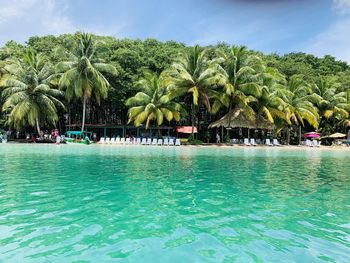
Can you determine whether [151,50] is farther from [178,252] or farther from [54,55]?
[178,252]

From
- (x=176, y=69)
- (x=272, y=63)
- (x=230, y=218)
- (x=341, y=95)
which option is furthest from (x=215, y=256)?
(x=272, y=63)

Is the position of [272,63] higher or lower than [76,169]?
higher

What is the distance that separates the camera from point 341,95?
3603cm

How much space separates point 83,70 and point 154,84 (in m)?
6.33

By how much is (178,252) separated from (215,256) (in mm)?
427

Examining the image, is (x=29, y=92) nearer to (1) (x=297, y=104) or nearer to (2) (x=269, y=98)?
(2) (x=269, y=98)

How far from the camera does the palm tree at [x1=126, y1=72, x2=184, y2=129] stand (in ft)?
98.7

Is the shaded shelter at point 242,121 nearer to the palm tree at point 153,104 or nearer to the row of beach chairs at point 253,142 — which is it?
the row of beach chairs at point 253,142

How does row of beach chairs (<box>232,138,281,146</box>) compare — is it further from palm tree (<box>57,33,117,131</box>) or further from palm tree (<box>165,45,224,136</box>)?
palm tree (<box>57,33,117,131</box>)

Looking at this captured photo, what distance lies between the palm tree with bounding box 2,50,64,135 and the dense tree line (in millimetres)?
78

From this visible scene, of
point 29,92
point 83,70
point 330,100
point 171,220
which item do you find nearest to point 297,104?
point 330,100

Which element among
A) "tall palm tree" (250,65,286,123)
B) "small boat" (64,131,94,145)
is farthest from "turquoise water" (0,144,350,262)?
"tall palm tree" (250,65,286,123)

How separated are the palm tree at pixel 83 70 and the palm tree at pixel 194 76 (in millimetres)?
5760

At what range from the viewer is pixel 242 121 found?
31359 millimetres
